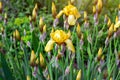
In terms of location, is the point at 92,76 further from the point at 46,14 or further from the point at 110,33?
the point at 46,14

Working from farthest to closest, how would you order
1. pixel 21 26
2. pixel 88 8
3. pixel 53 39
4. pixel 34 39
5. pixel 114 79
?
pixel 88 8 → pixel 21 26 → pixel 34 39 → pixel 114 79 → pixel 53 39

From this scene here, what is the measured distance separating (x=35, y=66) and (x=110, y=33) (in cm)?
61

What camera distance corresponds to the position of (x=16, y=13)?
5.40 meters

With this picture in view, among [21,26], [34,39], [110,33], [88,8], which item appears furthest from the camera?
[88,8]

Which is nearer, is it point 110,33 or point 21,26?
point 110,33

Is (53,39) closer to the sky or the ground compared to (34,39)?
closer to the sky

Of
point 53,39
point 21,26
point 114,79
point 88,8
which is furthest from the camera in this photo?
point 88,8

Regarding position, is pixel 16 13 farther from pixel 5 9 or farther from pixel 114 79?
pixel 114 79

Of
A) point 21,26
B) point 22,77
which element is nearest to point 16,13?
point 21,26

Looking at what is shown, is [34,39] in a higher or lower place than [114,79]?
higher

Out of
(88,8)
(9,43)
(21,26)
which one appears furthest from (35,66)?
(88,8)

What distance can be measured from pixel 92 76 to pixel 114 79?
0.57 ft

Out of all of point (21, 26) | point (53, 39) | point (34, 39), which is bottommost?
point (21, 26)

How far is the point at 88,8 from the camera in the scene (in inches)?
205
